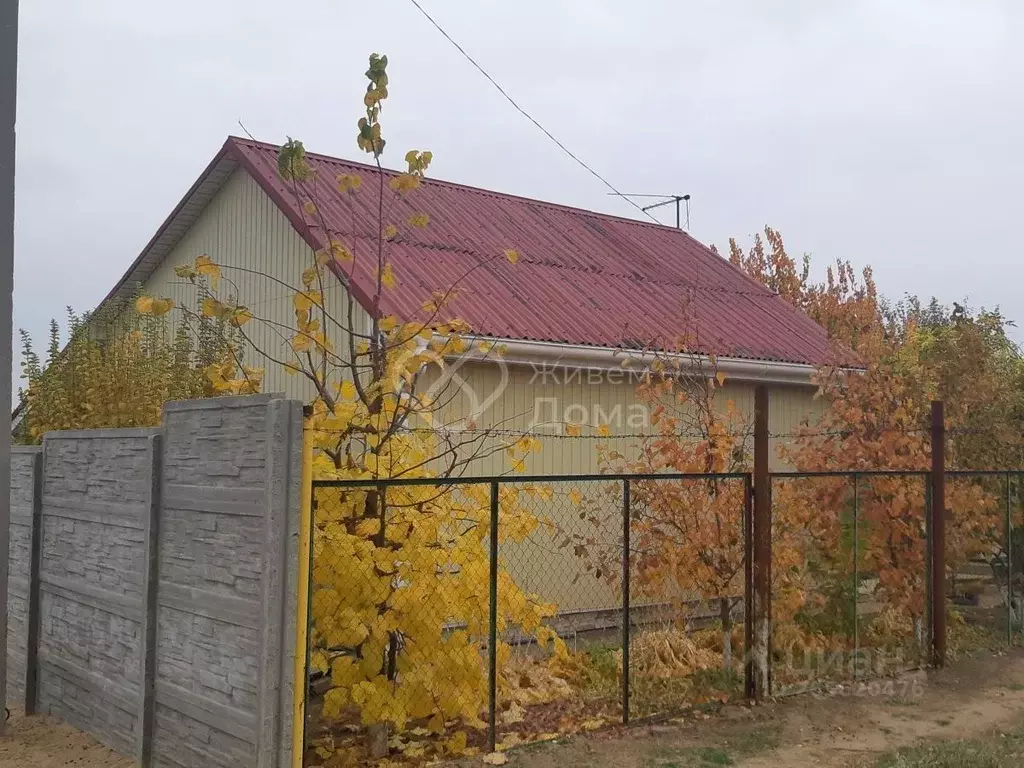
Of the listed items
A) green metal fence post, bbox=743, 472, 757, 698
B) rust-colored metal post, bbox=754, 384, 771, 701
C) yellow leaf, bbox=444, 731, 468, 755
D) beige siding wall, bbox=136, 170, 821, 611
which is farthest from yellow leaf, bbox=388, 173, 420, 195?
yellow leaf, bbox=444, 731, 468, 755

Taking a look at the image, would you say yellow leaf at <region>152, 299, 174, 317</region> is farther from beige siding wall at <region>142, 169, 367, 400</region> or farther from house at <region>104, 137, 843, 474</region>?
beige siding wall at <region>142, 169, 367, 400</region>

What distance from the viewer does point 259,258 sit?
34.1ft

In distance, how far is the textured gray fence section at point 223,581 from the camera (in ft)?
15.1

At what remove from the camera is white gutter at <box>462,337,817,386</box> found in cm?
859

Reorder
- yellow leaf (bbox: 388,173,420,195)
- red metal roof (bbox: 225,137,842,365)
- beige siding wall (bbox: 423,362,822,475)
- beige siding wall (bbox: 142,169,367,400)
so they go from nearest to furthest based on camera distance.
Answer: yellow leaf (bbox: 388,173,420,195)
beige siding wall (bbox: 423,362,822,475)
red metal roof (bbox: 225,137,842,365)
beige siding wall (bbox: 142,169,367,400)

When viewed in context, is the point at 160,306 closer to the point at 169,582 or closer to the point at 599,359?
the point at 169,582

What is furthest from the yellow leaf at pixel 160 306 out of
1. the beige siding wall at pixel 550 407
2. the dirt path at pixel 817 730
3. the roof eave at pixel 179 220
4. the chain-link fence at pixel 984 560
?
the chain-link fence at pixel 984 560

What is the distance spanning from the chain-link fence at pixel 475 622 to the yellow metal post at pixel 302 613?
8.6 inches

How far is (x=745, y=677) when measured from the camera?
271 inches

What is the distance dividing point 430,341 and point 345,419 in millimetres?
777

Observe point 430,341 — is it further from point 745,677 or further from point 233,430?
point 745,677

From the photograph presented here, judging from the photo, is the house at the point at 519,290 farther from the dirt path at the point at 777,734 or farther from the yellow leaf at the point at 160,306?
the dirt path at the point at 777,734

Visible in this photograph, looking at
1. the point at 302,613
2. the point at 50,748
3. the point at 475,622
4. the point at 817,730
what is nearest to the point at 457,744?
the point at 475,622

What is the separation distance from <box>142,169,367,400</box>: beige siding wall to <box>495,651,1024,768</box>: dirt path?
4223mm
